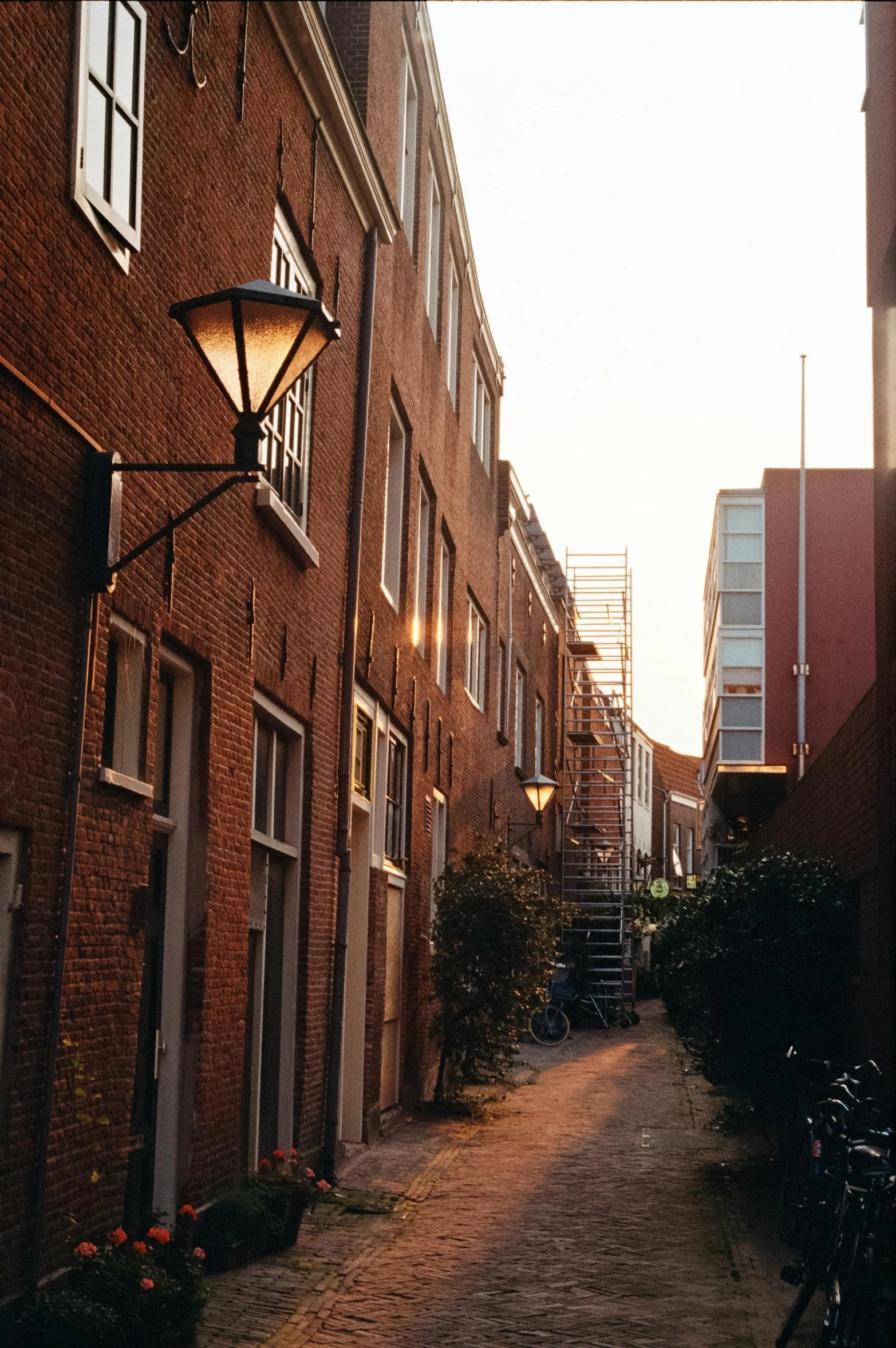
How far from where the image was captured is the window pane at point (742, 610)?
3225 centimetres

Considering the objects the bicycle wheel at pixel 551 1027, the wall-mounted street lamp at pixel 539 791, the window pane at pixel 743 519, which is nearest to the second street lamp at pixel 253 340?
the wall-mounted street lamp at pixel 539 791

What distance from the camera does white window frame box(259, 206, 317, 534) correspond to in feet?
33.3

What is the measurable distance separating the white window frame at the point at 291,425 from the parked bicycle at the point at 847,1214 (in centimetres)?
508

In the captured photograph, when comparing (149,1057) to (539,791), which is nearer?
(149,1057)

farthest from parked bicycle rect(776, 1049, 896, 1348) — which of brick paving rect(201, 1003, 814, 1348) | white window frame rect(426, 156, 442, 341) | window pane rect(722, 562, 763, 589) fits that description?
window pane rect(722, 562, 763, 589)

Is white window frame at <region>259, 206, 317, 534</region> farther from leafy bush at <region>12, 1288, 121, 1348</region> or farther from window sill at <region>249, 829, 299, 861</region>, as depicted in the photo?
leafy bush at <region>12, 1288, 121, 1348</region>

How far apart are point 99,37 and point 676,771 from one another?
65.9 meters

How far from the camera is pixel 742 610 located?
32.4 meters

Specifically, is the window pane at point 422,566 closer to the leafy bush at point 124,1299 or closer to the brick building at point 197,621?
the brick building at point 197,621

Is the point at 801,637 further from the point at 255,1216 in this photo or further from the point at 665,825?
the point at 665,825

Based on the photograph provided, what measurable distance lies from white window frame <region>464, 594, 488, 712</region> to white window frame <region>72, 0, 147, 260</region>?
43.3ft

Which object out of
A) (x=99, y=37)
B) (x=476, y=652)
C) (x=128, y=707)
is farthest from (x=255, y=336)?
(x=476, y=652)

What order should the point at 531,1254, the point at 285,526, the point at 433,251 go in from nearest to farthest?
the point at 531,1254, the point at 285,526, the point at 433,251

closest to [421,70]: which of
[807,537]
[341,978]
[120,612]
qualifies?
[341,978]
